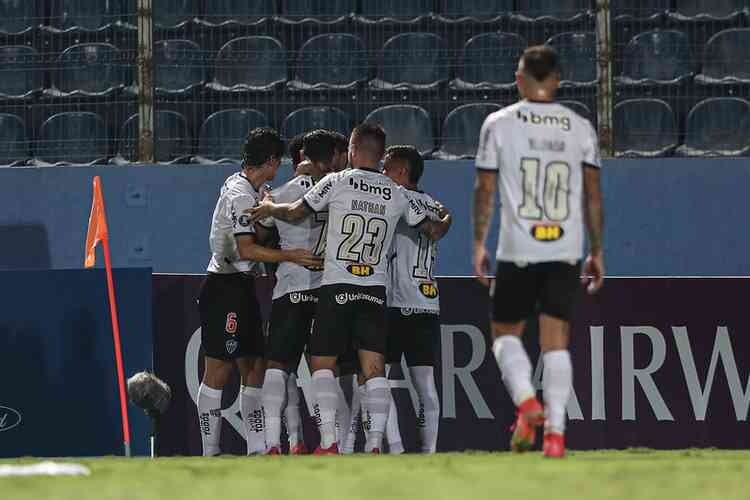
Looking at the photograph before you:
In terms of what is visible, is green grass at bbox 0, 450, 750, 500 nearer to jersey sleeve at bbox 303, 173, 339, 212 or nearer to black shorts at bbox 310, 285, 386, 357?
black shorts at bbox 310, 285, 386, 357

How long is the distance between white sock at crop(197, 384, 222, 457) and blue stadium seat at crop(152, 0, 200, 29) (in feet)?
16.6

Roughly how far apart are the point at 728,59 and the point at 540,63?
6447 mm

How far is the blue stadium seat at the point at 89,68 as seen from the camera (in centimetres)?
1304

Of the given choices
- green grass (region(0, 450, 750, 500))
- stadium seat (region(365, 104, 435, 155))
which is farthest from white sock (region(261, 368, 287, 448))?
stadium seat (region(365, 104, 435, 155))

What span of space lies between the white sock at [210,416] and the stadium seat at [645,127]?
4843mm

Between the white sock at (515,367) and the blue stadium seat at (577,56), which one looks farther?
the blue stadium seat at (577,56)

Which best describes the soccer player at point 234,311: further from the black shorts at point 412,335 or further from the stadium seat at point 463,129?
the stadium seat at point 463,129

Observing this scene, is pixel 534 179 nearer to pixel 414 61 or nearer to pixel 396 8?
pixel 414 61

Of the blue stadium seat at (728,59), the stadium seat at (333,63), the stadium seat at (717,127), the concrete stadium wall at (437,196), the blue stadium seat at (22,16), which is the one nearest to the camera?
the concrete stadium wall at (437,196)

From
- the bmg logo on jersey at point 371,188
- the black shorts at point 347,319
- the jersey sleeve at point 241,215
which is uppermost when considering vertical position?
the bmg logo on jersey at point 371,188

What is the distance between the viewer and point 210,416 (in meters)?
9.20

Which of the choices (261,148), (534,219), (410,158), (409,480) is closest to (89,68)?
(261,148)

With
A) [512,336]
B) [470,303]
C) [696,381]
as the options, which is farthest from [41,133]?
[512,336]

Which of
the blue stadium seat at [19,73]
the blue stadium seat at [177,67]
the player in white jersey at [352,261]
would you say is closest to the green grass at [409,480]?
the player in white jersey at [352,261]
